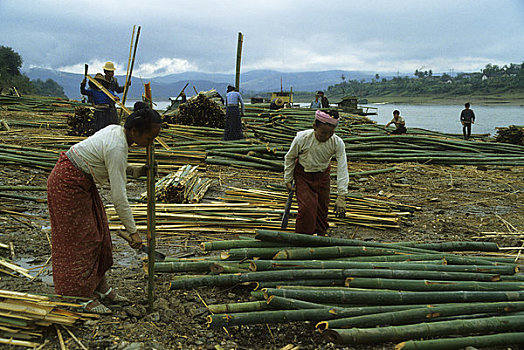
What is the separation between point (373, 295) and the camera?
8.61 ft

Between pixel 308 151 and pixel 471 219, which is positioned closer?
pixel 308 151

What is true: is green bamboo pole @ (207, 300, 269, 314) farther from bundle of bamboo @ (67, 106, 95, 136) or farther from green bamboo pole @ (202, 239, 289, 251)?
bundle of bamboo @ (67, 106, 95, 136)

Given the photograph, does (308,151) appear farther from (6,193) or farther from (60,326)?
(6,193)

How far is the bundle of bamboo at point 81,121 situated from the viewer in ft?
28.8

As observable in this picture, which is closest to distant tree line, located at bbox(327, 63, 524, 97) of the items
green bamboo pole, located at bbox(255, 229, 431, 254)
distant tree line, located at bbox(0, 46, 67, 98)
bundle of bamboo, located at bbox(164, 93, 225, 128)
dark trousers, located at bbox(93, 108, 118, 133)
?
distant tree line, located at bbox(0, 46, 67, 98)

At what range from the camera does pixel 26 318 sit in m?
2.14

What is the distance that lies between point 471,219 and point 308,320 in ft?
12.6

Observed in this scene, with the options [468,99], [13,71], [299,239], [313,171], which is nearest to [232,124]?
[313,171]

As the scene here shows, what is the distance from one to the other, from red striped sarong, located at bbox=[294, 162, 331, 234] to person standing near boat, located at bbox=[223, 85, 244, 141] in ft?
18.0

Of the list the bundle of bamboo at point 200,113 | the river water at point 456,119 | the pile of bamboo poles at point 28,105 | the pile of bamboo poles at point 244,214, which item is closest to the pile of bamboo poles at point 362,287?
the pile of bamboo poles at point 244,214

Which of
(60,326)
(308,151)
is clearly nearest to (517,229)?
(308,151)

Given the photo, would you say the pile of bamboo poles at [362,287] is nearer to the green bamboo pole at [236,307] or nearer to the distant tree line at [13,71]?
the green bamboo pole at [236,307]

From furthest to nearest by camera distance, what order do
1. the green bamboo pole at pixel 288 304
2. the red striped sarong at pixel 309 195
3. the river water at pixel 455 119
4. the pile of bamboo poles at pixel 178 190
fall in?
the river water at pixel 455 119, the pile of bamboo poles at pixel 178 190, the red striped sarong at pixel 309 195, the green bamboo pole at pixel 288 304

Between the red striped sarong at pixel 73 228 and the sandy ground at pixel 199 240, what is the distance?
0.93 ft
